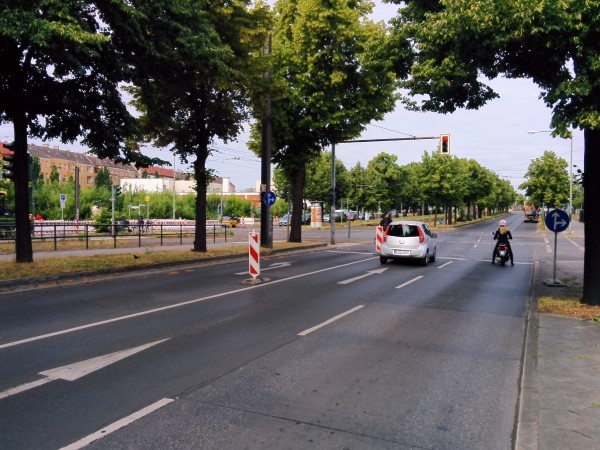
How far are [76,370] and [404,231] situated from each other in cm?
→ 1427

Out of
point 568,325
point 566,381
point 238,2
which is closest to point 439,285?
point 568,325

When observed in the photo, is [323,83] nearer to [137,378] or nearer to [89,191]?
[137,378]

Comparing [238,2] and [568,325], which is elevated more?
[238,2]

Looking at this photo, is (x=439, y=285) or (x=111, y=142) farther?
(x=111, y=142)

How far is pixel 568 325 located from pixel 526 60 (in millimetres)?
4983

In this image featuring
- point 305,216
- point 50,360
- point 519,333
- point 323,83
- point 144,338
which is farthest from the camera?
point 305,216

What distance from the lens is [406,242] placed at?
59.5 ft

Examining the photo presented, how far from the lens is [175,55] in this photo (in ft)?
45.8

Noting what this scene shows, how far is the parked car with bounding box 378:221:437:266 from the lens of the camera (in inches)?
712

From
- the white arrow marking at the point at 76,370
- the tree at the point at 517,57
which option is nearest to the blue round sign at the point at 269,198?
the tree at the point at 517,57

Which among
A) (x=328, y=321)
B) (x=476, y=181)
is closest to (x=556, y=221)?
(x=328, y=321)

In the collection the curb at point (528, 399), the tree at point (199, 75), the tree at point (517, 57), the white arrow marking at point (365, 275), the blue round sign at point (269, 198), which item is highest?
the tree at point (199, 75)

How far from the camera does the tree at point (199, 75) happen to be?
13852mm

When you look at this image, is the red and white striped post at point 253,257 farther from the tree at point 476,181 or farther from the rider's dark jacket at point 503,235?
the tree at point 476,181
